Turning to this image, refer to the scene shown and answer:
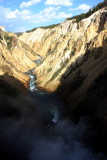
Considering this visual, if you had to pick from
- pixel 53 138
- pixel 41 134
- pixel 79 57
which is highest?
pixel 79 57

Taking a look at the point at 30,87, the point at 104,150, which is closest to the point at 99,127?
the point at 104,150

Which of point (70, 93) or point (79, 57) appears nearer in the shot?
point (70, 93)

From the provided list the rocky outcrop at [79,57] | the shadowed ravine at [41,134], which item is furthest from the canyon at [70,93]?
the shadowed ravine at [41,134]

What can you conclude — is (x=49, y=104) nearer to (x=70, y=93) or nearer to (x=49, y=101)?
(x=49, y=101)

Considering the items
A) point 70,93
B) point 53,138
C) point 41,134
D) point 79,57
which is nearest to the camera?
point 53,138

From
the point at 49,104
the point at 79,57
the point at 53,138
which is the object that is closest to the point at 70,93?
the point at 49,104

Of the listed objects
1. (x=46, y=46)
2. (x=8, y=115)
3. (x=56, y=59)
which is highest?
(x=8, y=115)

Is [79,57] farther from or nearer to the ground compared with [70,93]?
farther from the ground

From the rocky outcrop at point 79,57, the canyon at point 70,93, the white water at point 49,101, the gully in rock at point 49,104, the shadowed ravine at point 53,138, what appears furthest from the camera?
the rocky outcrop at point 79,57

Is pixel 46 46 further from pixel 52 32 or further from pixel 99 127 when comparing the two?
pixel 99 127

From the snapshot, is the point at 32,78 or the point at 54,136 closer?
the point at 54,136

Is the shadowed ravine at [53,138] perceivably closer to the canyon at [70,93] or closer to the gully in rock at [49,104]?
the gully in rock at [49,104]
